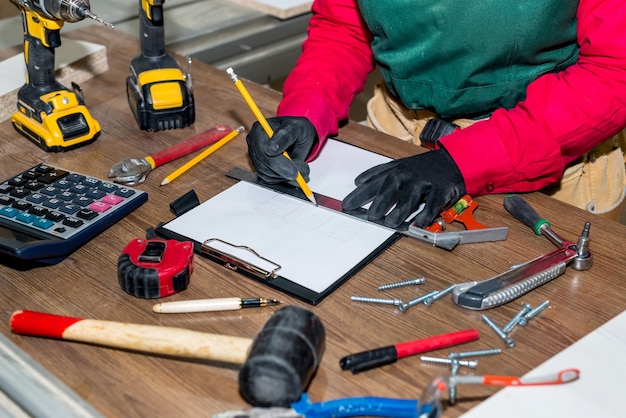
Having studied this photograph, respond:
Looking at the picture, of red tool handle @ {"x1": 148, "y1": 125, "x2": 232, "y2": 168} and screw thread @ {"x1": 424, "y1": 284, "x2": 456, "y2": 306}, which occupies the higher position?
screw thread @ {"x1": 424, "y1": 284, "x2": 456, "y2": 306}

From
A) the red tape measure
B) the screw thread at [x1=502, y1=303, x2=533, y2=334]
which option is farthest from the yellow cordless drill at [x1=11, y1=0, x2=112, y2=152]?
the screw thread at [x1=502, y1=303, x2=533, y2=334]

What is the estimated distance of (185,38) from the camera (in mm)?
1598

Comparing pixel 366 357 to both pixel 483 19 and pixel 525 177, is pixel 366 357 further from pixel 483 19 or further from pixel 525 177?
pixel 483 19

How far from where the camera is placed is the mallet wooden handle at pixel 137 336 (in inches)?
28.0

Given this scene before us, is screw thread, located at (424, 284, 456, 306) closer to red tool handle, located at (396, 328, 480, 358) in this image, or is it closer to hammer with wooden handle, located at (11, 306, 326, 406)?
red tool handle, located at (396, 328, 480, 358)

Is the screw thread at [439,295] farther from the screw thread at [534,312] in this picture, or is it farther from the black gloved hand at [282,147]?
the black gloved hand at [282,147]

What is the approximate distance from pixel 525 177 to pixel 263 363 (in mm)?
531

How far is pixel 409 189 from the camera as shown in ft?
3.18

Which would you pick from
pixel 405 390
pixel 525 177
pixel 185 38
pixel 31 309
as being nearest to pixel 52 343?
pixel 31 309

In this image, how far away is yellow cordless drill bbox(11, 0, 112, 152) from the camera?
3.64 ft

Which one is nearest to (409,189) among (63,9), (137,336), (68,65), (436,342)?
(436,342)

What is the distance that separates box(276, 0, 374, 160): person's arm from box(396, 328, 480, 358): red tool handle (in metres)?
0.45

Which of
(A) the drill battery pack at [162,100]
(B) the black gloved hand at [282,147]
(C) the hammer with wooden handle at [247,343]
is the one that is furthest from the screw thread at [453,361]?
(A) the drill battery pack at [162,100]

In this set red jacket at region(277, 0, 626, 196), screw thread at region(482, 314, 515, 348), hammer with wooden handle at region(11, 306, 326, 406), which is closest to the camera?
hammer with wooden handle at region(11, 306, 326, 406)
